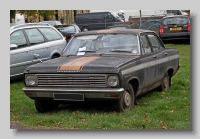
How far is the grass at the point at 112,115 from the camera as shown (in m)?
7.57

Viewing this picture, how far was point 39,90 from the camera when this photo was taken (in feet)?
26.8

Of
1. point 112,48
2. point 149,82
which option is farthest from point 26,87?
point 149,82

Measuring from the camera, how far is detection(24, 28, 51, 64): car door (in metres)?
12.0

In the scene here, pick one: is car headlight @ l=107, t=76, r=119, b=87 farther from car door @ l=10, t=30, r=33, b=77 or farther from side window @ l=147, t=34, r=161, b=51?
car door @ l=10, t=30, r=33, b=77

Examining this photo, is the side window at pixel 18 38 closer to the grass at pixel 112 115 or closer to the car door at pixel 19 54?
the car door at pixel 19 54

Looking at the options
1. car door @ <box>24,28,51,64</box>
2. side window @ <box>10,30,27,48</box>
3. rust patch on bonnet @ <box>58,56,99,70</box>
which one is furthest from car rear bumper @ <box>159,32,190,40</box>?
rust patch on bonnet @ <box>58,56,99,70</box>

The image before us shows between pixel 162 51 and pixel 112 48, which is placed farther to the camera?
pixel 162 51

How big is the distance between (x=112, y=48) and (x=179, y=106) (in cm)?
162

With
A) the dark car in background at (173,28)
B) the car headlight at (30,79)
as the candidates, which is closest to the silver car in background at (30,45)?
the car headlight at (30,79)

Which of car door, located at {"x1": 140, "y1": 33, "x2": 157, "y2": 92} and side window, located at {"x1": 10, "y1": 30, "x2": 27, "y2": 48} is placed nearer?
car door, located at {"x1": 140, "y1": 33, "x2": 157, "y2": 92}

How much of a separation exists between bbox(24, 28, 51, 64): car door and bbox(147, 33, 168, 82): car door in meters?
3.12

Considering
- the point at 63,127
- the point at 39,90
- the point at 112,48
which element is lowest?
the point at 63,127

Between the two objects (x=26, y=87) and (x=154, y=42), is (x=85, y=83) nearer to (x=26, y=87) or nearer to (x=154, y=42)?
(x=26, y=87)

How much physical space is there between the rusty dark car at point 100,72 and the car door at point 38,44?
2.63 m
